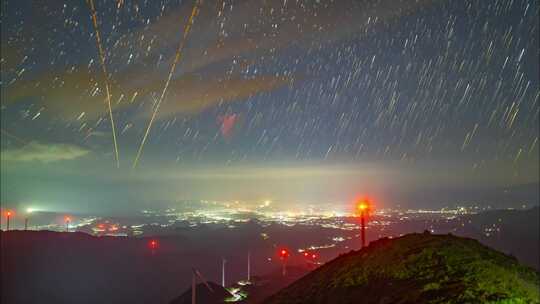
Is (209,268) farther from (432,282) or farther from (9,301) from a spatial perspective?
(432,282)

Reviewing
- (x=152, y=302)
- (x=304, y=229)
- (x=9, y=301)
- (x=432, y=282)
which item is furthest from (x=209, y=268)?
(x=432, y=282)

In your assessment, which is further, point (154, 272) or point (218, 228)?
point (218, 228)

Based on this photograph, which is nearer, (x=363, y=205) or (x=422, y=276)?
(x=422, y=276)

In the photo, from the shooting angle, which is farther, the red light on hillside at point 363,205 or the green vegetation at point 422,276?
the red light on hillside at point 363,205

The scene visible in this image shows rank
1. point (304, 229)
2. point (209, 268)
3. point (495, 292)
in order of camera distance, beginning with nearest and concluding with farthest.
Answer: point (495, 292) < point (209, 268) < point (304, 229)

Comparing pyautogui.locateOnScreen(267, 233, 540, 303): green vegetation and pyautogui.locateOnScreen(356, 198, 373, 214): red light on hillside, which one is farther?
pyautogui.locateOnScreen(356, 198, 373, 214): red light on hillside

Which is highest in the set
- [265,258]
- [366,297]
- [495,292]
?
[495,292]

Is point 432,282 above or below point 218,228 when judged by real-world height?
above

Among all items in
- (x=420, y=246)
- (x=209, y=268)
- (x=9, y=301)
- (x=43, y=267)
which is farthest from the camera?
(x=209, y=268)
